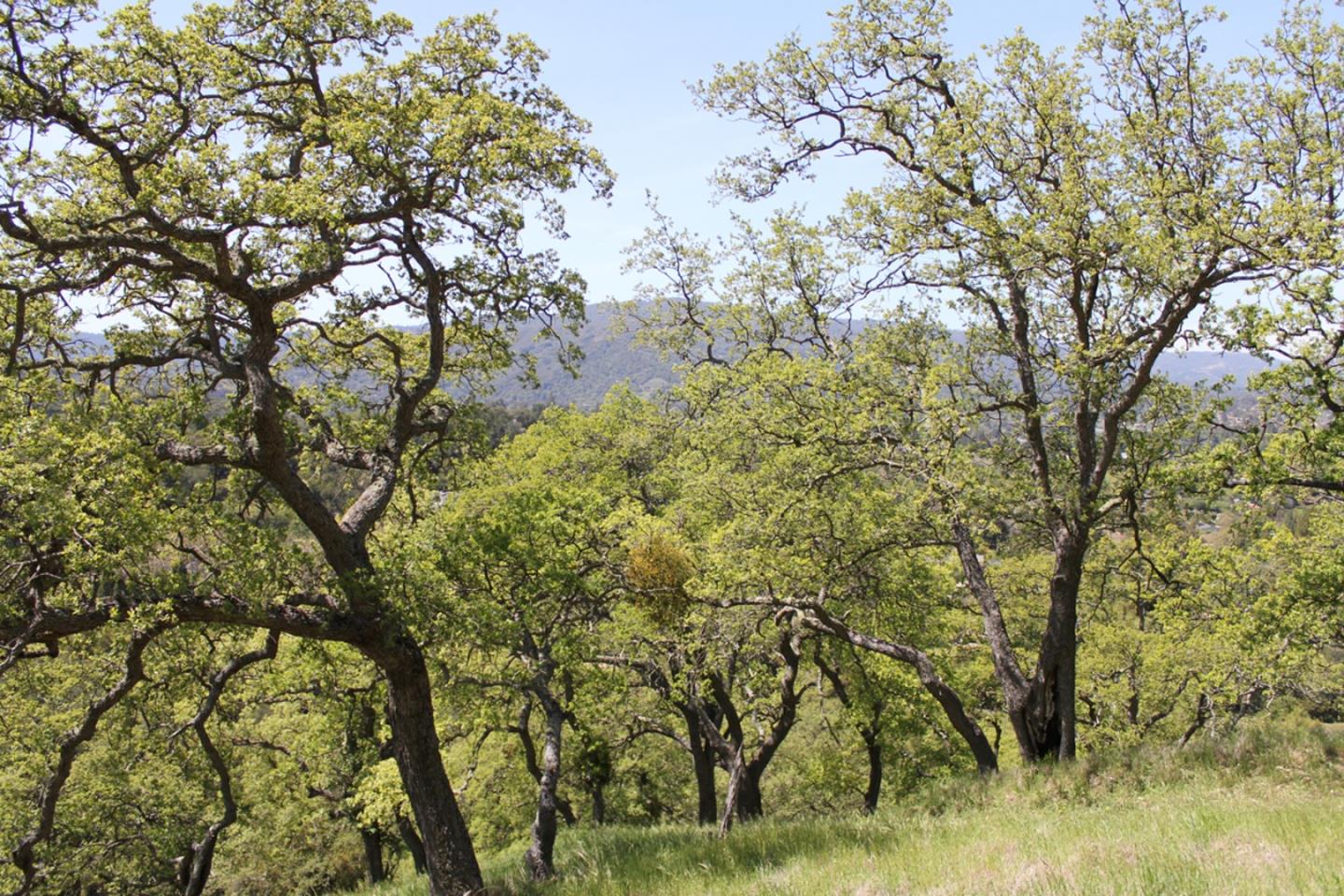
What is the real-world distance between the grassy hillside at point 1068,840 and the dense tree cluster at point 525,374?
2209mm

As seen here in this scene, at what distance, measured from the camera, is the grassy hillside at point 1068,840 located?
18.6 feet

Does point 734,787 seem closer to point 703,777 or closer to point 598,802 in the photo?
point 703,777

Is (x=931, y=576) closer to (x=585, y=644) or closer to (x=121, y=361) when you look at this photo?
(x=585, y=644)

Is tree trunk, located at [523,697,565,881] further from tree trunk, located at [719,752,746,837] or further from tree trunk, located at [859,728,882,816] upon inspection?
tree trunk, located at [859,728,882,816]

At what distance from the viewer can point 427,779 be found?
1076 cm

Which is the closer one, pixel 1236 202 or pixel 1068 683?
pixel 1236 202

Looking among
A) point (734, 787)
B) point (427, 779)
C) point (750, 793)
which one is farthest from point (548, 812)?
point (750, 793)

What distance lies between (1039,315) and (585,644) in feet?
32.2

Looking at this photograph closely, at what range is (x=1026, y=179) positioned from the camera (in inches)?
507

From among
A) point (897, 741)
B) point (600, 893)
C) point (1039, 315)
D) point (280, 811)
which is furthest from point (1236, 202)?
point (280, 811)

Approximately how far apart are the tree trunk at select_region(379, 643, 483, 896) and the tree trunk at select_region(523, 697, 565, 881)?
11.7ft

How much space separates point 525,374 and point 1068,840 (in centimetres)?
941

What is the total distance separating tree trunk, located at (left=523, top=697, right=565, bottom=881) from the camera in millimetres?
14703

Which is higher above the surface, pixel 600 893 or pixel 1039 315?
pixel 1039 315
